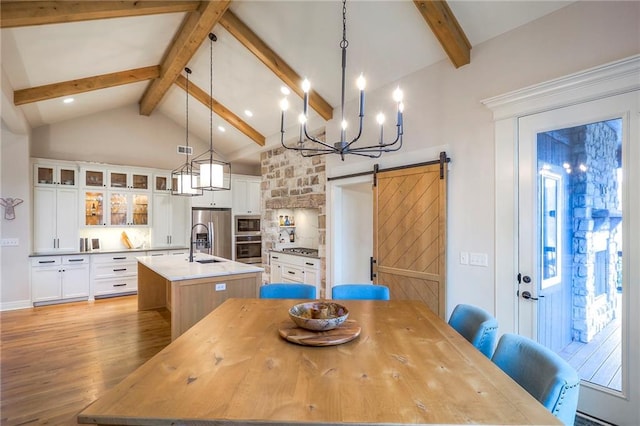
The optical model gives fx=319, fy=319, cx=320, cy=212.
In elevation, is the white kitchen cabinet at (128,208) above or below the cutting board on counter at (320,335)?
above

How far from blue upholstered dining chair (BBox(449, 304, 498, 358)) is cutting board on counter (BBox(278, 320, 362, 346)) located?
0.67 m

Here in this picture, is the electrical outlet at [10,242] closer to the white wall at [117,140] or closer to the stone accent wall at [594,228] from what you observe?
the white wall at [117,140]

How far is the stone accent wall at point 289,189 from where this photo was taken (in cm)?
493

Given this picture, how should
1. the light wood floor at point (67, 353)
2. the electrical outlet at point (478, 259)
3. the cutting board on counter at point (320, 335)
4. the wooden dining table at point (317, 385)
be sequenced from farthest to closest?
the electrical outlet at point (478, 259)
the light wood floor at point (67, 353)
the cutting board on counter at point (320, 335)
the wooden dining table at point (317, 385)

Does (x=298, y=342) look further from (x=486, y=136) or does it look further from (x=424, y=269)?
(x=486, y=136)

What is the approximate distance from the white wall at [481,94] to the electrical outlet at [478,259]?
4cm

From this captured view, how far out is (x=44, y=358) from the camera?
3.29m

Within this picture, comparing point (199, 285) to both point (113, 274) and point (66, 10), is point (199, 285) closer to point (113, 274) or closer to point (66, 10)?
point (66, 10)

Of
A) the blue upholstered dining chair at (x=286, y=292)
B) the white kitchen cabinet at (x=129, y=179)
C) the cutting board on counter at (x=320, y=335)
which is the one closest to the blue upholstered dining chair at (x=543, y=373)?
the cutting board on counter at (x=320, y=335)

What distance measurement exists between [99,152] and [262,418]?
6.76 meters

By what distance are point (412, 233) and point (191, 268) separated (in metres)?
2.48

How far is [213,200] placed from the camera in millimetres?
6902

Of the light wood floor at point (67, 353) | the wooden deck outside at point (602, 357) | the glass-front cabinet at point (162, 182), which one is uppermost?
the glass-front cabinet at point (162, 182)

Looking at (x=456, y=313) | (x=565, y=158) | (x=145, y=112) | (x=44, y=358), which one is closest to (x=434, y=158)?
(x=565, y=158)
